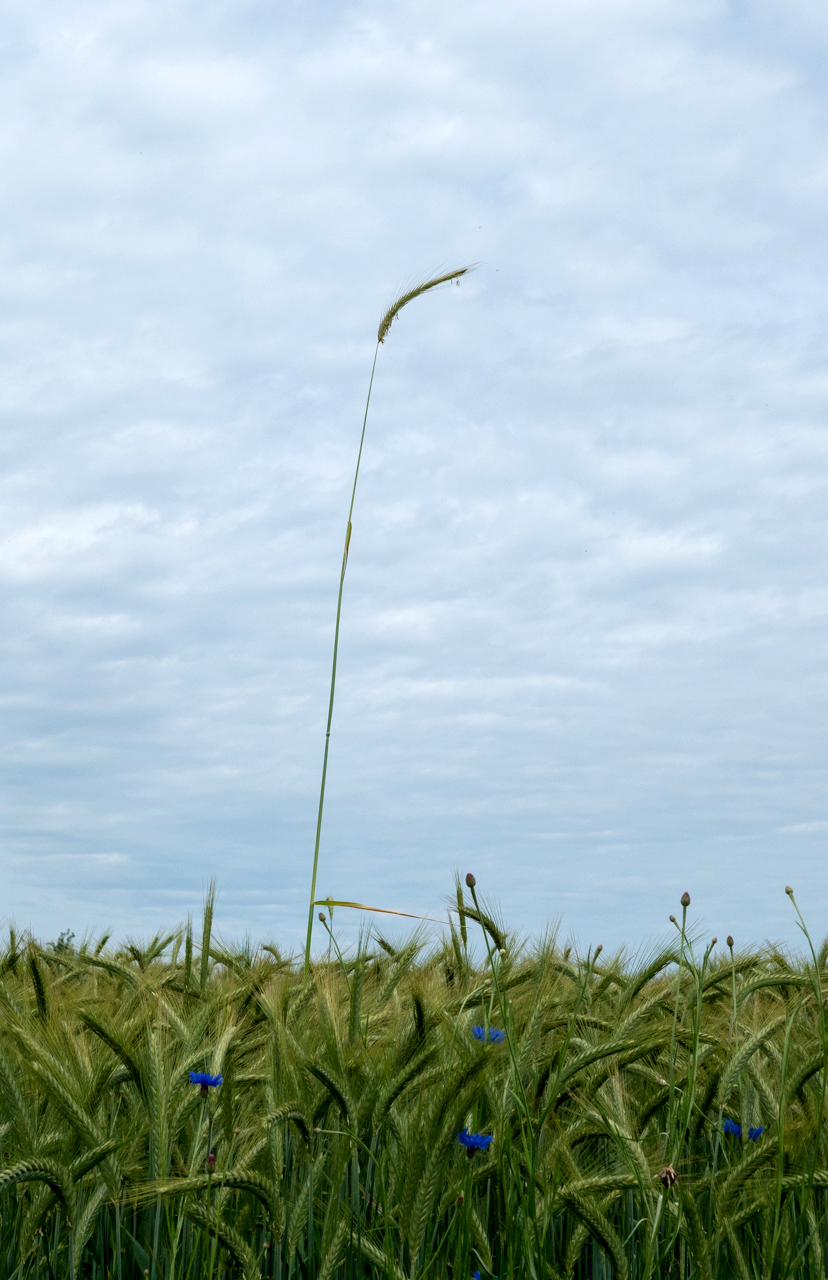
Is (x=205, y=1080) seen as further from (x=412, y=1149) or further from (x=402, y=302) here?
(x=402, y=302)

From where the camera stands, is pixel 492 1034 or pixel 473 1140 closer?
pixel 473 1140

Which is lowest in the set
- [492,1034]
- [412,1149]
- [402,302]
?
[412,1149]

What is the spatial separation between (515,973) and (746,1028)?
0.75 m

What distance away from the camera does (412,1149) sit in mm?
2449

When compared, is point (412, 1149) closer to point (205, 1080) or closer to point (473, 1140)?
point (473, 1140)

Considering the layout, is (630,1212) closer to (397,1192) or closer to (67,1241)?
(397,1192)

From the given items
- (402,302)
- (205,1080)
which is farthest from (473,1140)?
(402,302)

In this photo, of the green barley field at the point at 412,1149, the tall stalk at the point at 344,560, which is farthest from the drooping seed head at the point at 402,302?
the green barley field at the point at 412,1149

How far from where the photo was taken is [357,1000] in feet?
10.3

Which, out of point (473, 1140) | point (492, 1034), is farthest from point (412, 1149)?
point (492, 1034)

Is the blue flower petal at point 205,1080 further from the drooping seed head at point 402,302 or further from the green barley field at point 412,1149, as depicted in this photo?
the drooping seed head at point 402,302

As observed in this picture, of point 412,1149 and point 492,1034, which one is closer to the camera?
point 412,1149

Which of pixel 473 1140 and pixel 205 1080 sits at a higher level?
pixel 205 1080

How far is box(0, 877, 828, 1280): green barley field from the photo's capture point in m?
2.41
